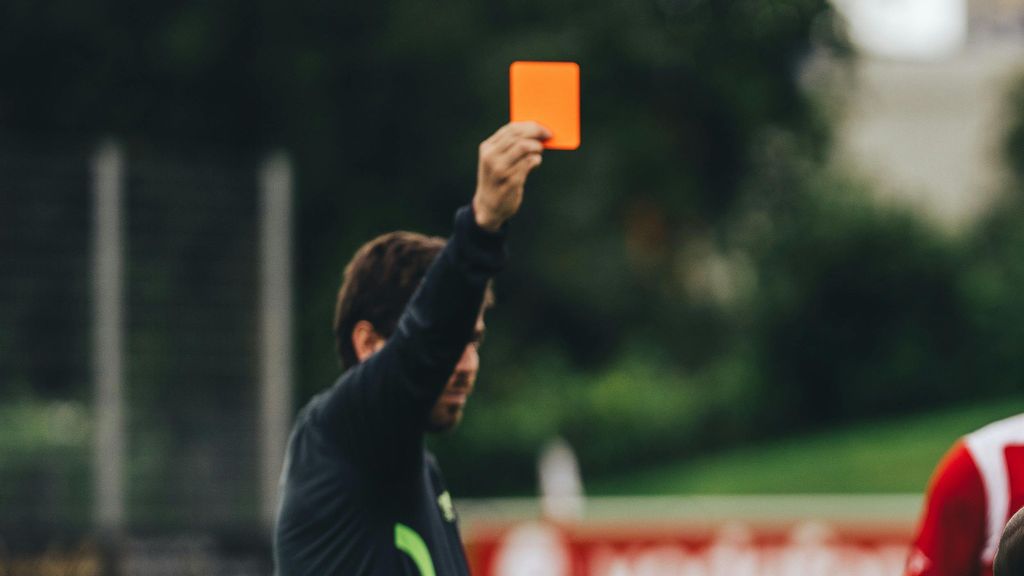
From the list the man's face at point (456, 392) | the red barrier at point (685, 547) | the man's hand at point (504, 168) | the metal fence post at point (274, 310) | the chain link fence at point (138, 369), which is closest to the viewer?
the man's hand at point (504, 168)

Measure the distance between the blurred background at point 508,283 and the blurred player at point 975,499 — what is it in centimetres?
695

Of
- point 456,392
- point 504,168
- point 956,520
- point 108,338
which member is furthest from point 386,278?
point 108,338

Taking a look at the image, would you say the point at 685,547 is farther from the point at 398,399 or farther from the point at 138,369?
the point at 398,399

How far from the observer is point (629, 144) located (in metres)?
15.6

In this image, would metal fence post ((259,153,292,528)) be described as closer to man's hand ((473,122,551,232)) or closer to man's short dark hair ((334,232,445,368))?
man's short dark hair ((334,232,445,368))

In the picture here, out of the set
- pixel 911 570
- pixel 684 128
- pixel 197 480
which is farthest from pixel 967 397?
pixel 911 570

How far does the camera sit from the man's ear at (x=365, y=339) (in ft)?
9.74

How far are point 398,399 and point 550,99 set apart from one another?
1.57 ft

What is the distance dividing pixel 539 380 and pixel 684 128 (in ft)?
26.2

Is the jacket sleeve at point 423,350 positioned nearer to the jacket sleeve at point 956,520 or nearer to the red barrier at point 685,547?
the jacket sleeve at point 956,520

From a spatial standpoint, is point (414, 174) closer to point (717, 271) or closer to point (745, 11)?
point (745, 11)

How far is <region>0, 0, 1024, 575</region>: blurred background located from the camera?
10312mm

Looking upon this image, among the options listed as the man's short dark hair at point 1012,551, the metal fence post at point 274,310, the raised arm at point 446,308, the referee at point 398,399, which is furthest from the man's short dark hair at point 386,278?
the metal fence post at point 274,310

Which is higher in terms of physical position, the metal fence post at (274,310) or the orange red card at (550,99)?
the orange red card at (550,99)
